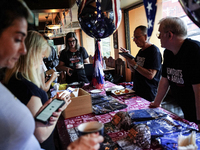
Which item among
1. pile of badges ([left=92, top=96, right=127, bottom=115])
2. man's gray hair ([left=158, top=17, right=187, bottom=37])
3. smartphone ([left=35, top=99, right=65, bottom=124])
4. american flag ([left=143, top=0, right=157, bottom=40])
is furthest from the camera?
pile of badges ([left=92, top=96, right=127, bottom=115])

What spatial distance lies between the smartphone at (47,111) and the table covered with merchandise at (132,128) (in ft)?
0.84

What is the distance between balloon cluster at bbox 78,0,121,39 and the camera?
6.51 ft

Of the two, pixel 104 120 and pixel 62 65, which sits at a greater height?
pixel 62 65

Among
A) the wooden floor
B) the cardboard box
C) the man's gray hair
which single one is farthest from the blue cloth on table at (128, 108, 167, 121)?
the wooden floor

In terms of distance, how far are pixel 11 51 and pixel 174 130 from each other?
105 cm

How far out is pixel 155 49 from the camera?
7.02ft

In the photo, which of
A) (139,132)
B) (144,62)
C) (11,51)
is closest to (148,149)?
(139,132)

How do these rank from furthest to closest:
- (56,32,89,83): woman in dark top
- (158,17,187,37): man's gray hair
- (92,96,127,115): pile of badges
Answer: (56,32,89,83): woman in dark top < (92,96,127,115): pile of badges < (158,17,187,37): man's gray hair

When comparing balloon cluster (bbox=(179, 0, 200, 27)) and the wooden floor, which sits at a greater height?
balloon cluster (bbox=(179, 0, 200, 27))

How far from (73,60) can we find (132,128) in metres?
2.35

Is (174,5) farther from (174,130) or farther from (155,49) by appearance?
(174,130)

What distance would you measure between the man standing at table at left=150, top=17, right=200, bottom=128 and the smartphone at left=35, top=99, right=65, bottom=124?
3.12 feet

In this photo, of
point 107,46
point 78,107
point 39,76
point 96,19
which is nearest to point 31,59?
point 39,76

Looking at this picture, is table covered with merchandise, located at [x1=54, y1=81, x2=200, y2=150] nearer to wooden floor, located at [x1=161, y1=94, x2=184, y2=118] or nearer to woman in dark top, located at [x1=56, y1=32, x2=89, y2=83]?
woman in dark top, located at [x1=56, y1=32, x2=89, y2=83]
